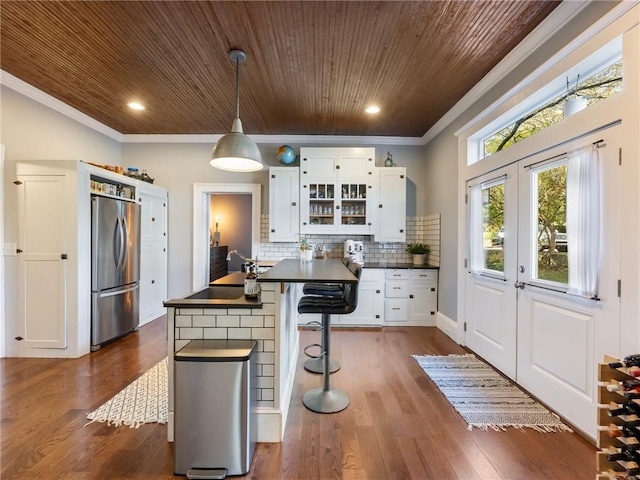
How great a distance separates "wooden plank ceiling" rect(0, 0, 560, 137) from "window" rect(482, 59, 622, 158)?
0.56 m

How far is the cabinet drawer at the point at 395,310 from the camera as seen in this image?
13.8 ft

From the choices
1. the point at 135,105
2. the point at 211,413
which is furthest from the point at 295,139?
the point at 211,413

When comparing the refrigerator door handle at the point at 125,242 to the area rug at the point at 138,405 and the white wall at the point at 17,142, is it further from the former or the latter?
the area rug at the point at 138,405

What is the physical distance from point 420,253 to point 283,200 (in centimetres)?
222

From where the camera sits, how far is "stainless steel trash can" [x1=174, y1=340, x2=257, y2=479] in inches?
59.2

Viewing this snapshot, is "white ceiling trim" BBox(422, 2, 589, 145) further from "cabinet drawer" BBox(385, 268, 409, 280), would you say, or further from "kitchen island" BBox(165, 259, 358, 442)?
"kitchen island" BBox(165, 259, 358, 442)

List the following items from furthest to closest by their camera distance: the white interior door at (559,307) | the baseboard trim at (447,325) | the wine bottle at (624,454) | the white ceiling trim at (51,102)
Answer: the baseboard trim at (447,325) → the white ceiling trim at (51,102) → the white interior door at (559,307) → the wine bottle at (624,454)

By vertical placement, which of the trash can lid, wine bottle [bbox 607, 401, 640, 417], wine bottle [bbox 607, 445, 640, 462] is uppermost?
the trash can lid

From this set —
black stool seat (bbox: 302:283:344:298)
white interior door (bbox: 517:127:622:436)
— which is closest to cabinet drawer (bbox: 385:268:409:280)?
black stool seat (bbox: 302:283:344:298)

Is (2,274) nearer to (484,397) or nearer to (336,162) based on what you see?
(336,162)

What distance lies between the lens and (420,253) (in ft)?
14.5

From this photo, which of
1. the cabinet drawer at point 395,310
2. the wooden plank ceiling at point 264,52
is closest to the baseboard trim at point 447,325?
the cabinet drawer at point 395,310

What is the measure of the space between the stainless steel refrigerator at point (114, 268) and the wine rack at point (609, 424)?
13.8 ft

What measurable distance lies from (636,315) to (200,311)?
239 centimetres
